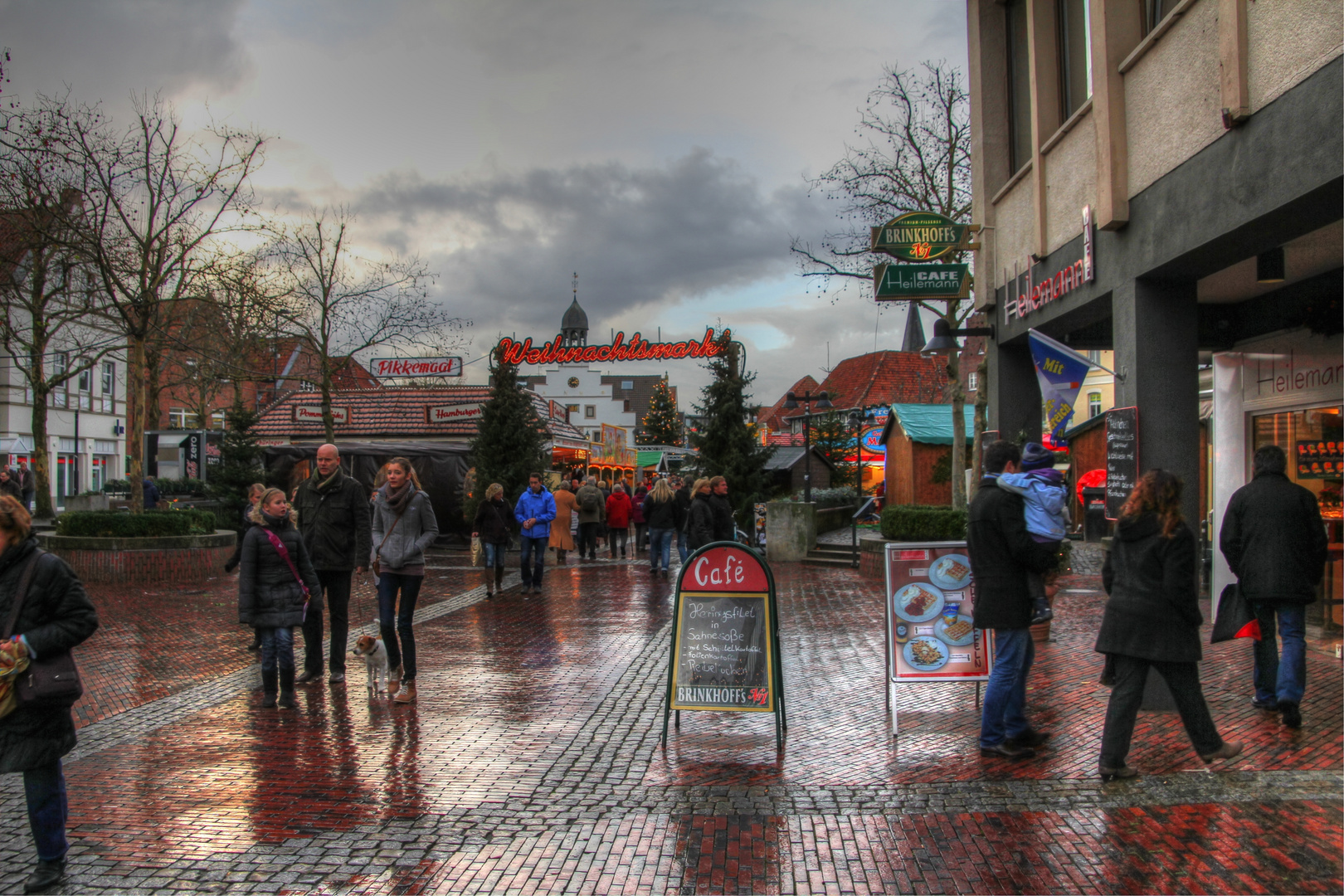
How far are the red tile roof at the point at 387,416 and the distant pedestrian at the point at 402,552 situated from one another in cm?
2072

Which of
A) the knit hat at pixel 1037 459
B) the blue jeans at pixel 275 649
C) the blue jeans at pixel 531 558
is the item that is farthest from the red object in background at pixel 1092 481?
the blue jeans at pixel 275 649

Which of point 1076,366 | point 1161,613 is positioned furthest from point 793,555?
point 1161,613

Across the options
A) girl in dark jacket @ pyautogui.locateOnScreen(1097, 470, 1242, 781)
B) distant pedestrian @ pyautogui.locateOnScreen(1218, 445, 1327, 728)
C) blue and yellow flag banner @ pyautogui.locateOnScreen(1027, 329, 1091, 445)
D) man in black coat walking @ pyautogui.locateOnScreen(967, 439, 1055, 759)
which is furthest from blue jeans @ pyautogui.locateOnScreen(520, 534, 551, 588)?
girl in dark jacket @ pyautogui.locateOnScreen(1097, 470, 1242, 781)

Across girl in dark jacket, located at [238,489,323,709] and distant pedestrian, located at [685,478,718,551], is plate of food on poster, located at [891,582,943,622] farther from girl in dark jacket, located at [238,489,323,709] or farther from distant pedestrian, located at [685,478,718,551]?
distant pedestrian, located at [685,478,718,551]

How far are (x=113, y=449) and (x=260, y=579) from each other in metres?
50.4

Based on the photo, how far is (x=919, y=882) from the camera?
3947 mm

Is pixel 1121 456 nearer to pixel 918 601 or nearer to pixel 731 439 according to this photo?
pixel 918 601

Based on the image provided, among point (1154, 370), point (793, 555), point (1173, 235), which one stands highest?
point (1173, 235)

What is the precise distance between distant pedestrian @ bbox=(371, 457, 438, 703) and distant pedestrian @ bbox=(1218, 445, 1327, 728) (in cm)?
554

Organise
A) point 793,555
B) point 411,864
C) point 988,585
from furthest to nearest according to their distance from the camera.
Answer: point 793,555 → point 988,585 → point 411,864

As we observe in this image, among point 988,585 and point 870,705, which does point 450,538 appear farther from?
point 988,585

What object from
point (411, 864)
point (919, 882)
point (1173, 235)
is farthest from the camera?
point (1173, 235)

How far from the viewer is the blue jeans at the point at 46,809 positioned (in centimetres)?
400

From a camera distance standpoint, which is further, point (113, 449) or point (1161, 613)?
point (113, 449)
